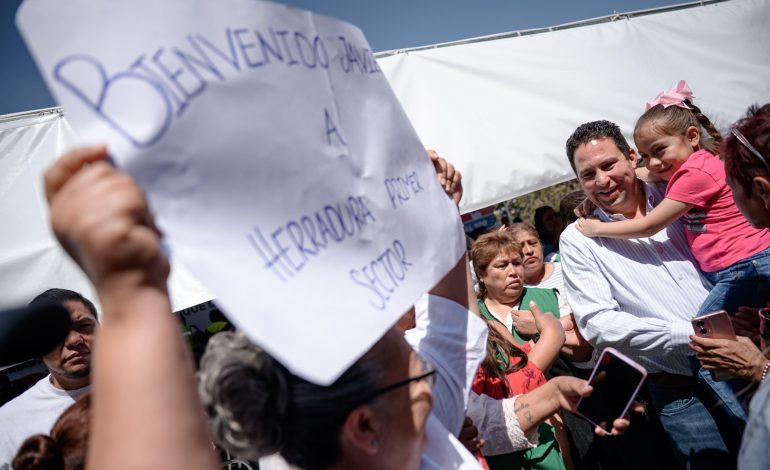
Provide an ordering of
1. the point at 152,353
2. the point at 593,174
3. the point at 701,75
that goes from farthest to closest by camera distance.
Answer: the point at 701,75 → the point at 593,174 → the point at 152,353

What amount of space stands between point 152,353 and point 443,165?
1036 mm

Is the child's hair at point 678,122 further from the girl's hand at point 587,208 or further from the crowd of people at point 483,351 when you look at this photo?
the girl's hand at point 587,208

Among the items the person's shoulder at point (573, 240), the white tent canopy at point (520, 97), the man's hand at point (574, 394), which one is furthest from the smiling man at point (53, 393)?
the person's shoulder at point (573, 240)

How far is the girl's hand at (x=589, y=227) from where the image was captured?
87.1 inches

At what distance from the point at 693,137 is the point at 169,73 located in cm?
248

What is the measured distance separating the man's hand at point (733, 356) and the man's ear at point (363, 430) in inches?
57.2

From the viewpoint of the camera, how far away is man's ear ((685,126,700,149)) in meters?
2.33

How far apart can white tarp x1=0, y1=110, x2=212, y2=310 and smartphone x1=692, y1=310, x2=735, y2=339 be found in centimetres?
233

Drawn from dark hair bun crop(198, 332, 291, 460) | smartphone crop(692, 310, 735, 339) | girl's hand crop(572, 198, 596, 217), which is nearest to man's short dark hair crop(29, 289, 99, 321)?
dark hair bun crop(198, 332, 291, 460)

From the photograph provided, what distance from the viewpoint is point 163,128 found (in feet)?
2.13

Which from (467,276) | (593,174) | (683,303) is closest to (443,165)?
(467,276)

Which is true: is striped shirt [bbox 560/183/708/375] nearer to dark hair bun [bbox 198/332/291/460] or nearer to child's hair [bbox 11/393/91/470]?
dark hair bun [bbox 198/332/291/460]

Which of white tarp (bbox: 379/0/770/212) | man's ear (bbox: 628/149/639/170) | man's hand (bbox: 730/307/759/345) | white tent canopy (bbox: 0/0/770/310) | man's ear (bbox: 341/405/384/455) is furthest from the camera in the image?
white tarp (bbox: 379/0/770/212)

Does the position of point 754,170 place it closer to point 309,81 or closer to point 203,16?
point 309,81
